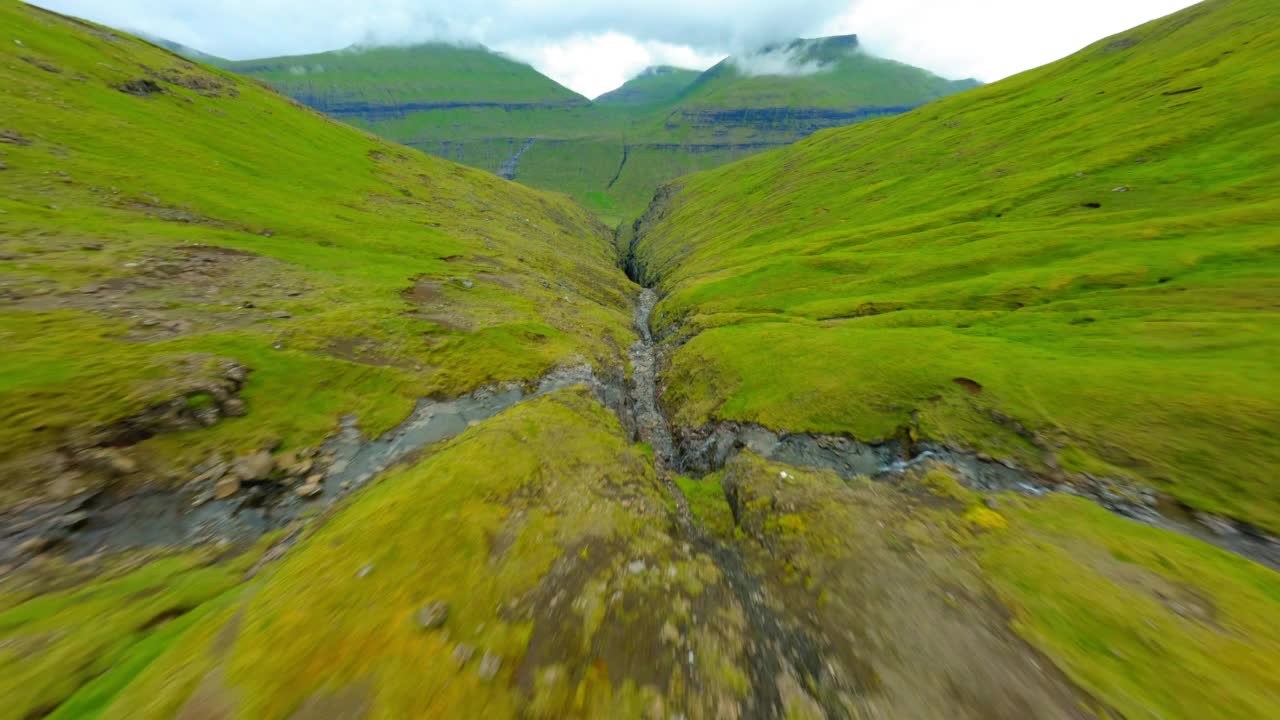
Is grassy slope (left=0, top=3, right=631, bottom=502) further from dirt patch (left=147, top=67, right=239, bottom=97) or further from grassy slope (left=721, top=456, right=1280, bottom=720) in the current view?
grassy slope (left=721, top=456, right=1280, bottom=720)

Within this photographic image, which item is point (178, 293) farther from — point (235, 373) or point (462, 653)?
point (462, 653)

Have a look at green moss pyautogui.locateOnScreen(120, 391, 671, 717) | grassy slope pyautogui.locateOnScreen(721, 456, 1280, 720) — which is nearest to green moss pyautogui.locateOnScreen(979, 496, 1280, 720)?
grassy slope pyautogui.locateOnScreen(721, 456, 1280, 720)

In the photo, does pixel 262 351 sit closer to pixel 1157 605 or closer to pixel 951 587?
pixel 951 587

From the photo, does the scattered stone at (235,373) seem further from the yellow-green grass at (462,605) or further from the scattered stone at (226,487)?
the yellow-green grass at (462,605)

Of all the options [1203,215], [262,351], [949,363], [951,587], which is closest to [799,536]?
[951,587]

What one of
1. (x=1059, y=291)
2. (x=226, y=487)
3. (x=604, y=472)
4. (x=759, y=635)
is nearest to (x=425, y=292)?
(x=226, y=487)

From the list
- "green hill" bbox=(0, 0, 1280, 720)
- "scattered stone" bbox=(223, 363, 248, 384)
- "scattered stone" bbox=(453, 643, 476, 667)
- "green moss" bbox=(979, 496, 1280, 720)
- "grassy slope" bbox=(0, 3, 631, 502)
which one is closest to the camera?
"green moss" bbox=(979, 496, 1280, 720)
